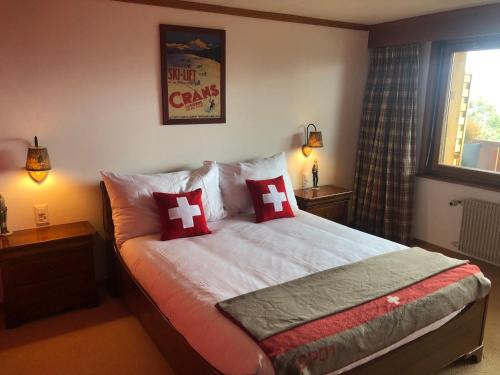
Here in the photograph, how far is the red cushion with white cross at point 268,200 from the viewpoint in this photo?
3.04 meters

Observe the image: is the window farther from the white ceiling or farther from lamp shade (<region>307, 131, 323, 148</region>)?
lamp shade (<region>307, 131, 323, 148</region>)

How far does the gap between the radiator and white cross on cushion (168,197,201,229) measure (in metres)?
→ 2.31

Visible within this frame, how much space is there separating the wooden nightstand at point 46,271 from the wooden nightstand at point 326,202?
181 cm

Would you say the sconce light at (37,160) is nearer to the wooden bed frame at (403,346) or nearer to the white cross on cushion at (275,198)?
the wooden bed frame at (403,346)

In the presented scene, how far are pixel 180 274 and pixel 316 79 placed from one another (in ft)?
8.12

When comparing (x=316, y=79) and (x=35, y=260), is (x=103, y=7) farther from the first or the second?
(x=316, y=79)

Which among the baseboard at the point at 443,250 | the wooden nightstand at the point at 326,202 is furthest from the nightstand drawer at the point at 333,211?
the baseboard at the point at 443,250

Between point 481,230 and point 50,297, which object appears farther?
point 481,230

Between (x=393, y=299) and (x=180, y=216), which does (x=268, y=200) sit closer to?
(x=180, y=216)

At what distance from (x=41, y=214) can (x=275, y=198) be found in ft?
5.37

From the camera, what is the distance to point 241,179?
3.20 m

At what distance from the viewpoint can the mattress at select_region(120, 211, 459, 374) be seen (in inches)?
65.3

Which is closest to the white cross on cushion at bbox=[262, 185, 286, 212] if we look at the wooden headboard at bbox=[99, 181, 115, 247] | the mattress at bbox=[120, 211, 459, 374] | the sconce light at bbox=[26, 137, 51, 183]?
the mattress at bbox=[120, 211, 459, 374]

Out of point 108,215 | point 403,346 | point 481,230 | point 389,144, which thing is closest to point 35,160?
point 108,215
